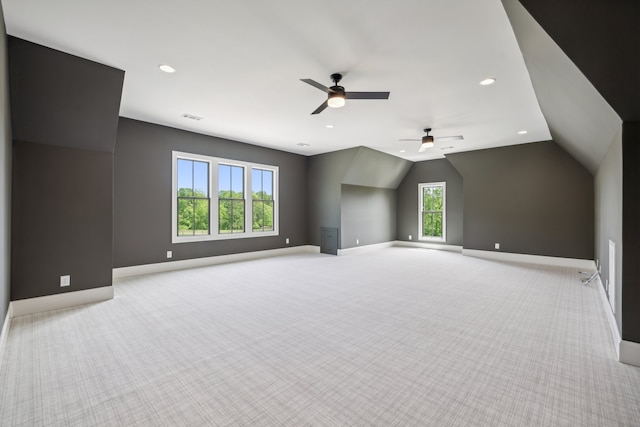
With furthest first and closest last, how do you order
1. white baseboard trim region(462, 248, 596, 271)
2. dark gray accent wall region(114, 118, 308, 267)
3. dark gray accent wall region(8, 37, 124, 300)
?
1. white baseboard trim region(462, 248, 596, 271)
2. dark gray accent wall region(114, 118, 308, 267)
3. dark gray accent wall region(8, 37, 124, 300)

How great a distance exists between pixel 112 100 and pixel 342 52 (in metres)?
2.97

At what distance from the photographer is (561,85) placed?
9.36 feet

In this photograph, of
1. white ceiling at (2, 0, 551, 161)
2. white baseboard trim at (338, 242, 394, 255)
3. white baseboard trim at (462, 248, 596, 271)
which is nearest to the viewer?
white ceiling at (2, 0, 551, 161)

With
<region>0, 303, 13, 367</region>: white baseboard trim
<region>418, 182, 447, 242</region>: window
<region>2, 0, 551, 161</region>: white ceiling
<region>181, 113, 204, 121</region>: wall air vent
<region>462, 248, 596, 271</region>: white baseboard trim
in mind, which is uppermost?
<region>181, 113, 204, 121</region>: wall air vent

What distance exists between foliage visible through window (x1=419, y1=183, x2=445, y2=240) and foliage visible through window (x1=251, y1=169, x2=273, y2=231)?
5158 millimetres

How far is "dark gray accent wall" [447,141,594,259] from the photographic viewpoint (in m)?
6.26

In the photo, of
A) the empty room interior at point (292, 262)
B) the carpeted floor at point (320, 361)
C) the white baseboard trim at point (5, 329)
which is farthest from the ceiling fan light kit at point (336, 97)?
the white baseboard trim at point (5, 329)

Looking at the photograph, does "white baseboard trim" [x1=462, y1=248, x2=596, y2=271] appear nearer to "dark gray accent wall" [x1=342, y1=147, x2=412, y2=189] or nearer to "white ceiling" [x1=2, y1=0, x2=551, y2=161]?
"dark gray accent wall" [x1=342, y1=147, x2=412, y2=189]

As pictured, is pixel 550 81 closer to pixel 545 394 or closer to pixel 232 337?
pixel 545 394

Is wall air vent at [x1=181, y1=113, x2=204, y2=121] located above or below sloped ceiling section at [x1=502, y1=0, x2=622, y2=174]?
above

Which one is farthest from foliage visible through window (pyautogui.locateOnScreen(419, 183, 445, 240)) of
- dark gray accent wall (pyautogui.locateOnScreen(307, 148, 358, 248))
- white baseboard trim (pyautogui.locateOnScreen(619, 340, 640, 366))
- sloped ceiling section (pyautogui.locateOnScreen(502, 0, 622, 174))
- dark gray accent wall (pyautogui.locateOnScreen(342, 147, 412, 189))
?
white baseboard trim (pyautogui.locateOnScreen(619, 340, 640, 366))

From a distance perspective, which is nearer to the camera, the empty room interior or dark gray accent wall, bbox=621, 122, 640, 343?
the empty room interior

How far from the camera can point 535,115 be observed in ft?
15.9

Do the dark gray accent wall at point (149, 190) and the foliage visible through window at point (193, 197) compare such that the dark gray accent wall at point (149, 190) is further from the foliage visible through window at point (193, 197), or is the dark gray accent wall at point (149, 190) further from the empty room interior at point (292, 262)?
the foliage visible through window at point (193, 197)
